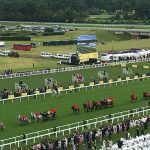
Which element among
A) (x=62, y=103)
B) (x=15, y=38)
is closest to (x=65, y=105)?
(x=62, y=103)

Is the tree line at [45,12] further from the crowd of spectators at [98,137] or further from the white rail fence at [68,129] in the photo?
the crowd of spectators at [98,137]

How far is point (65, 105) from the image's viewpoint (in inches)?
1302

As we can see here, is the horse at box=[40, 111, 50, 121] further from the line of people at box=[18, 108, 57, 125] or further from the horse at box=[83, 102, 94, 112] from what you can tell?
the horse at box=[83, 102, 94, 112]

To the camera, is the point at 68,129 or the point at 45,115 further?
the point at 45,115

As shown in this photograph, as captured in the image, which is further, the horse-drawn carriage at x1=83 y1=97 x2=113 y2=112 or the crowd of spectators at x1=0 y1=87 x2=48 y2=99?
the crowd of spectators at x1=0 y1=87 x2=48 y2=99

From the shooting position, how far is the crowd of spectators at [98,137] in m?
22.2

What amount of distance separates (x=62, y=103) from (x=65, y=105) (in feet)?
2.08

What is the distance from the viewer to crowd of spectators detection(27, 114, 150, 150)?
873 inches

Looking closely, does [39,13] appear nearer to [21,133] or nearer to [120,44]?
[120,44]

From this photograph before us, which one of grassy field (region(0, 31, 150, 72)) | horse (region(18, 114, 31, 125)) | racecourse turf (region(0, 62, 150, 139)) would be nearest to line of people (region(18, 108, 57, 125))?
horse (region(18, 114, 31, 125))

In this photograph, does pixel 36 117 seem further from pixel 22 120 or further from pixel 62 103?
pixel 62 103

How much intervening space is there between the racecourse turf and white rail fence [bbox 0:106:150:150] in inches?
52.2

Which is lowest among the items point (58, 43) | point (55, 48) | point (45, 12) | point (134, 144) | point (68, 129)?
point (55, 48)

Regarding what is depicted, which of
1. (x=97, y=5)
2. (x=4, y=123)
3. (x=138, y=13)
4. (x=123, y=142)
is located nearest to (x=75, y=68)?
(x=4, y=123)
